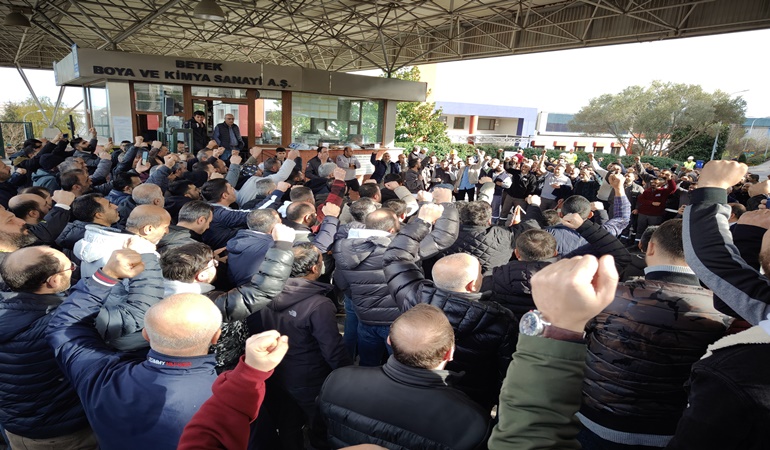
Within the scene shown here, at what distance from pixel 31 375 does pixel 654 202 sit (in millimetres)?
9269

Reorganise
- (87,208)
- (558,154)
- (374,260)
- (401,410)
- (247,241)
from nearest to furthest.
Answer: (401,410) → (374,260) → (247,241) → (87,208) → (558,154)

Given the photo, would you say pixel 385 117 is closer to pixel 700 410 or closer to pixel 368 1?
pixel 368 1

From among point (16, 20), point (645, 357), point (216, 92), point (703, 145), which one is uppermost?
point (16, 20)

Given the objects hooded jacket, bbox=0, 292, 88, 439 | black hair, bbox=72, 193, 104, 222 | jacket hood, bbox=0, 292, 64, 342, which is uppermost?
black hair, bbox=72, 193, 104, 222

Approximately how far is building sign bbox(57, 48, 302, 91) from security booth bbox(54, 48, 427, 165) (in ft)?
A: 0.08

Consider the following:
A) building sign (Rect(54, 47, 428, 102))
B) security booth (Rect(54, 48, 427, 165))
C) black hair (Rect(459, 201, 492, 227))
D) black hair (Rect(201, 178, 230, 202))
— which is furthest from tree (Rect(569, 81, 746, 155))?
black hair (Rect(201, 178, 230, 202))

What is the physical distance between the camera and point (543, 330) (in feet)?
3.72

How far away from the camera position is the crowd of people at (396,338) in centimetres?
113

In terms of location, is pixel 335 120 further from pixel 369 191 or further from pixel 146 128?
pixel 369 191

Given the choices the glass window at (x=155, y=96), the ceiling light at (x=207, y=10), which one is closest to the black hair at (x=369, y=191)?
the ceiling light at (x=207, y=10)

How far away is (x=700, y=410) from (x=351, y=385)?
1.13 metres

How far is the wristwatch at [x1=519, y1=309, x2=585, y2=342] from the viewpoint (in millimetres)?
1113

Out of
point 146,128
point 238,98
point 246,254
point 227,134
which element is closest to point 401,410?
point 246,254

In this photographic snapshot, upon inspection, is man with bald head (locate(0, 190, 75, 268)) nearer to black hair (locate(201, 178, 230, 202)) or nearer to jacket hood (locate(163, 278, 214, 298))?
jacket hood (locate(163, 278, 214, 298))
